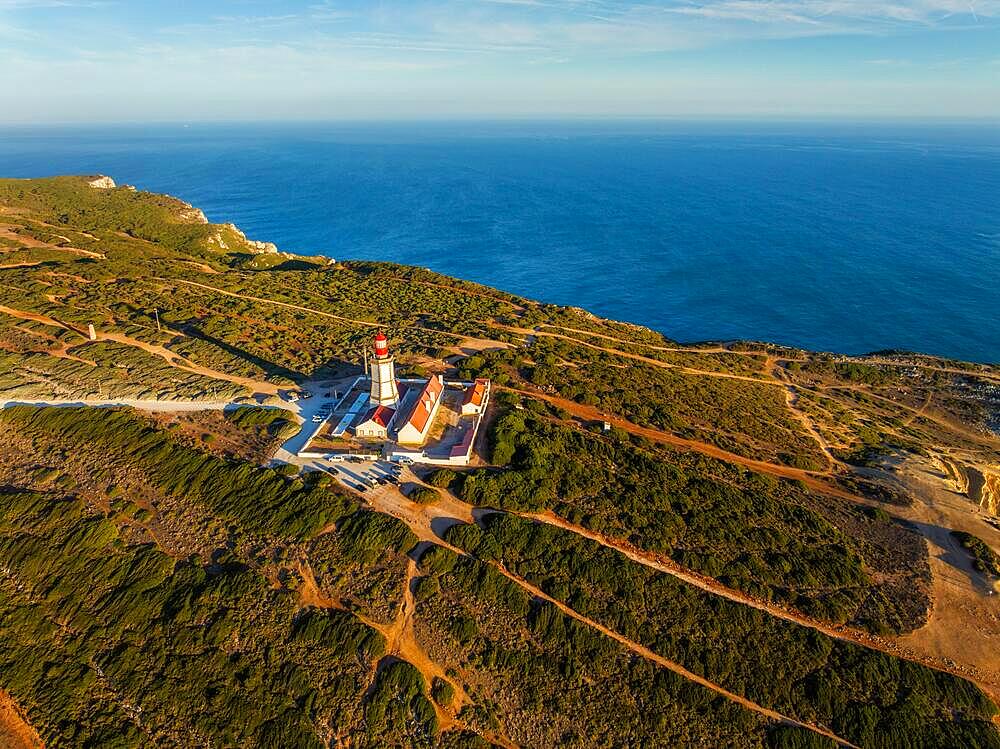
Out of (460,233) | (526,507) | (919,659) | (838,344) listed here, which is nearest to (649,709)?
(526,507)

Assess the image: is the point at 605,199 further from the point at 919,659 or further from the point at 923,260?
the point at 919,659

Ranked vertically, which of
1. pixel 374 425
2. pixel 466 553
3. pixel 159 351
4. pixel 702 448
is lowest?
pixel 702 448

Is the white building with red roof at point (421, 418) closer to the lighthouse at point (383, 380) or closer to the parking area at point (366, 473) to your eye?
the lighthouse at point (383, 380)

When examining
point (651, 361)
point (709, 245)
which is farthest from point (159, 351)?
point (709, 245)

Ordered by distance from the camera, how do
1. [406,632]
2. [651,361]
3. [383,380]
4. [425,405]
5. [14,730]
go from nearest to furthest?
1. [14,730]
2. [406,632]
3. [425,405]
4. [383,380]
5. [651,361]

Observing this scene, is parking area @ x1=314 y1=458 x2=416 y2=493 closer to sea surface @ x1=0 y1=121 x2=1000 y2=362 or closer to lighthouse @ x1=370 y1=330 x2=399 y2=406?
lighthouse @ x1=370 y1=330 x2=399 y2=406

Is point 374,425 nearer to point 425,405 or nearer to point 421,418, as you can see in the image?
point 421,418

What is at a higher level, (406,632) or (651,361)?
(406,632)

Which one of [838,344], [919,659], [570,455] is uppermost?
[570,455]

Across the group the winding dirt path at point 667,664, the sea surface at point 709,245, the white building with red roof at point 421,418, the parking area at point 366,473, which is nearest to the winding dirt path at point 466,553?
the winding dirt path at point 667,664
